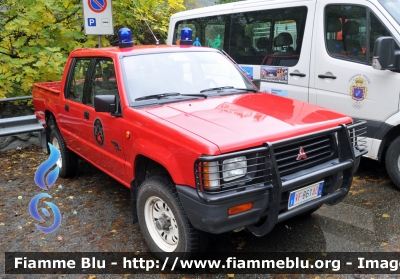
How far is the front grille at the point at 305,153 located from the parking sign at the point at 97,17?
5.13m

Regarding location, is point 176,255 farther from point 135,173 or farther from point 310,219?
point 310,219

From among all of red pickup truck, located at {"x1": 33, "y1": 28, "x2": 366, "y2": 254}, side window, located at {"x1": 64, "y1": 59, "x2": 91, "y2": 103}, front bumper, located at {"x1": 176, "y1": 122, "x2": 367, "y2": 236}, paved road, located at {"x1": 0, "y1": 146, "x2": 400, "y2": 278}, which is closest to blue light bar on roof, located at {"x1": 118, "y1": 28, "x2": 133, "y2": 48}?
red pickup truck, located at {"x1": 33, "y1": 28, "x2": 366, "y2": 254}

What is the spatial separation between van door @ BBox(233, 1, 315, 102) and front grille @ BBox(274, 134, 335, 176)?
7.75 ft

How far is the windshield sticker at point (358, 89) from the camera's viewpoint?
15.8 feet

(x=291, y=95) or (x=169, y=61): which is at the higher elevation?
(x=169, y=61)

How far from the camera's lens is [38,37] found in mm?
7875

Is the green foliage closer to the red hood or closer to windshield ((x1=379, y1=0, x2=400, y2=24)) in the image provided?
the red hood

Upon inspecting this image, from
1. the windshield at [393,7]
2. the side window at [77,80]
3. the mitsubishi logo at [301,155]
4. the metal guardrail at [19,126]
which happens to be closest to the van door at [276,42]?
the windshield at [393,7]

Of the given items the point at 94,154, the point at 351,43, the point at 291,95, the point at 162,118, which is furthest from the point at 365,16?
the point at 94,154

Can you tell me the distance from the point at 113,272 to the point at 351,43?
3.96m

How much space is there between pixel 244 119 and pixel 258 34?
3354mm

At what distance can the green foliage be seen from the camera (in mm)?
7340

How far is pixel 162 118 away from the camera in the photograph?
3.28 metres

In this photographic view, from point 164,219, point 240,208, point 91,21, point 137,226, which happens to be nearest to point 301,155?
point 240,208
